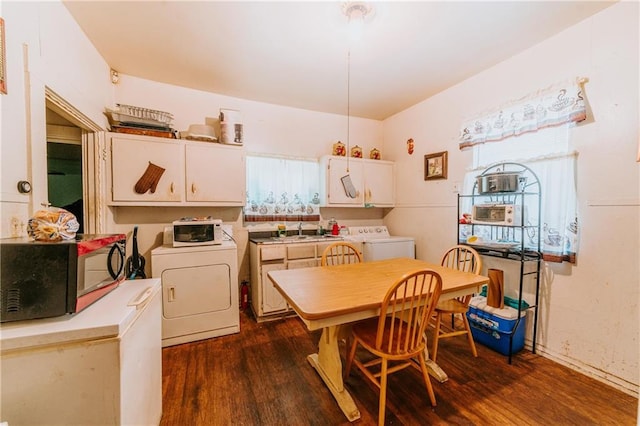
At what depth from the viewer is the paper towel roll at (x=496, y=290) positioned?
2.17 meters

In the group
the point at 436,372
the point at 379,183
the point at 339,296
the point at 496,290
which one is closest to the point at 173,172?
the point at 339,296

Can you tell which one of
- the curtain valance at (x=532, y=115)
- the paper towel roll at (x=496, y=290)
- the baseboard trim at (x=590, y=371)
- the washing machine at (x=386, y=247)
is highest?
the curtain valance at (x=532, y=115)

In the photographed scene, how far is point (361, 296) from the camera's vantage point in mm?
1412

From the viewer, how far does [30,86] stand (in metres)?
1.36

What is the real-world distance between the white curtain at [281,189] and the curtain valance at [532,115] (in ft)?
6.47

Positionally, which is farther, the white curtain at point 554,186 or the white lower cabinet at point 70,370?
A: the white curtain at point 554,186

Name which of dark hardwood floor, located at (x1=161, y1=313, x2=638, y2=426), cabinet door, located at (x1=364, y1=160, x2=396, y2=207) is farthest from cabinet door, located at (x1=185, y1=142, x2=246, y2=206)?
cabinet door, located at (x1=364, y1=160, x2=396, y2=207)

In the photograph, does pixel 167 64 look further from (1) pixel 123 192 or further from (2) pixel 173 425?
(2) pixel 173 425

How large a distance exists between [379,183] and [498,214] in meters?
1.72

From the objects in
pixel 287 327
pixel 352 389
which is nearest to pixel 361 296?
pixel 352 389

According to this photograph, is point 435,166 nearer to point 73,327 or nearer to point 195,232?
point 195,232

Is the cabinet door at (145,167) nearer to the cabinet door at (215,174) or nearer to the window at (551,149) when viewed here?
the cabinet door at (215,174)

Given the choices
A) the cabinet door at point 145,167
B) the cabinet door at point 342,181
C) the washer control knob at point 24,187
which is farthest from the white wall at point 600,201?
the washer control knob at point 24,187

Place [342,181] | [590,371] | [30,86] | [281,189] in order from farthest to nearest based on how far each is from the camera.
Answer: [342,181] → [281,189] → [590,371] → [30,86]
